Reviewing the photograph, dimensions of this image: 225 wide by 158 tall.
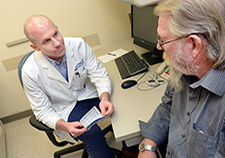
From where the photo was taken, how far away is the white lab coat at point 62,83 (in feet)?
4.13

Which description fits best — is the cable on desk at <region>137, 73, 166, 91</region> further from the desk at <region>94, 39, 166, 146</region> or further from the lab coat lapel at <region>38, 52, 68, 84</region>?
the lab coat lapel at <region>38, 52, 68, 84</region>

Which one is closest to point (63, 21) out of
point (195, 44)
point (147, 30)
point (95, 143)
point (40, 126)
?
point (147, 30)

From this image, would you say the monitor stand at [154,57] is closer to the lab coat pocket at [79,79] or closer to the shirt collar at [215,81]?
the lab coat pocket at [79,79]

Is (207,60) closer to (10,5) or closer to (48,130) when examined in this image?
(48,130)

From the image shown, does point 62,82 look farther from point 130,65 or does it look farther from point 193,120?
point 193,120

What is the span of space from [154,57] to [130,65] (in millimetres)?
218

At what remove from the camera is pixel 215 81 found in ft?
2.03

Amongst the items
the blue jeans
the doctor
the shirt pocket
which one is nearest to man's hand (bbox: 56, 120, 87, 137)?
the doctor

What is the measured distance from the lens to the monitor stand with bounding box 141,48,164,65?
1.43 metres

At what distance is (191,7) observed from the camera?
58 centimetres

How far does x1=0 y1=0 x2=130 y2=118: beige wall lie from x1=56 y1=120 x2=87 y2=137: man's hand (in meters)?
1.17

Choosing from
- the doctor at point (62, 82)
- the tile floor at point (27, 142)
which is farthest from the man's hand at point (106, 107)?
the tile floor at point (27, 142)

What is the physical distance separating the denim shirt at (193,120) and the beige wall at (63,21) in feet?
4.43

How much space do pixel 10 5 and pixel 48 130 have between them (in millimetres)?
1403
